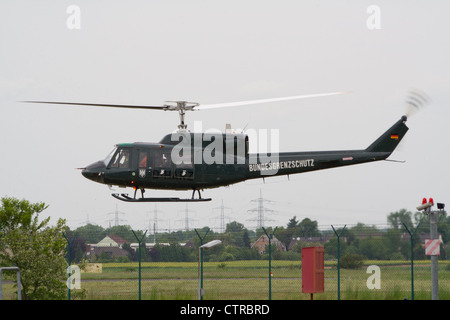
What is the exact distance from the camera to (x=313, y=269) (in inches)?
869

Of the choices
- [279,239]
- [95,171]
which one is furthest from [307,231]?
→ [95,171]

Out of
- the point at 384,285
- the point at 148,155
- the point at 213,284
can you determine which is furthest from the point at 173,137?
the point at 384,285

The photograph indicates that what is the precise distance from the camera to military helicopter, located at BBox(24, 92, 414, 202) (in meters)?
26.1

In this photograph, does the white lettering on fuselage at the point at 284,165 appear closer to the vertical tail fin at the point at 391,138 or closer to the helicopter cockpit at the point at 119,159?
the vertical tail fin at the point at 391,138

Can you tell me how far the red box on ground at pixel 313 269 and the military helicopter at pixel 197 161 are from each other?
4.99m

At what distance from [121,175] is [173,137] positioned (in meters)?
2.30

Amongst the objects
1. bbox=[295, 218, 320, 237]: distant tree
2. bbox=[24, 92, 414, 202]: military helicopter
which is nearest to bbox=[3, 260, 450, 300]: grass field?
bbox=[295, 218, 320, 237]: distant tree

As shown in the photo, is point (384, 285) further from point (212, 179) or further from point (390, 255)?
point (212, 179)

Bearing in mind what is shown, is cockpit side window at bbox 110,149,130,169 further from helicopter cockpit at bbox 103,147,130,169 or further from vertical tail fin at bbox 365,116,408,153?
vertical tail fin at bbox 365,116,408,153

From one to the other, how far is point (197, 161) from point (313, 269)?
6369 millimetres

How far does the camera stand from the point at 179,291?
26297 millimetres

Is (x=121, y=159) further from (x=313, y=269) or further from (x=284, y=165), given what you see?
(x=313, y=269)

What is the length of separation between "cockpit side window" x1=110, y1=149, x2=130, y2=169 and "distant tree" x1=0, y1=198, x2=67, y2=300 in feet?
10.2

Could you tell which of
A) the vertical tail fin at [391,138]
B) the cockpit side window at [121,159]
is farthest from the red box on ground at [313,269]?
the cockpit side window at [121,159]
